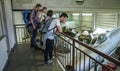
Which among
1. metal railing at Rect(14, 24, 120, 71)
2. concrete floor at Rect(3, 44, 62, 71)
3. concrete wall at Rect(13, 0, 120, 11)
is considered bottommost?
concrete floor at Rect(3, 44, 62, 71)

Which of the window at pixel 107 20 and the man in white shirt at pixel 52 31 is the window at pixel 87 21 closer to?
the window at pixel 107 20

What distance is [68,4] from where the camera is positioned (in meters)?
6.73

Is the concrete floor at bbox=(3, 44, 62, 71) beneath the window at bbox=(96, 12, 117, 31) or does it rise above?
beneath

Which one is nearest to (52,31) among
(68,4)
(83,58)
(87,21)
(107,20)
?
(83,58)

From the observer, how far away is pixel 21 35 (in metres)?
6.96

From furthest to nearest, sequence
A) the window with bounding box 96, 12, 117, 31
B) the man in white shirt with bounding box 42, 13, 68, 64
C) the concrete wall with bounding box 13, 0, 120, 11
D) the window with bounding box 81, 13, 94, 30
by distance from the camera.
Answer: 1. the window with bounding box 81, 13, 94, 30
2. the window with bounding box 96, 12, 117, 31
3. the concrete wall with bounding box 13, 0, 120, 11
4. the man in white shirt with bounding box 42, 13, 68, 64

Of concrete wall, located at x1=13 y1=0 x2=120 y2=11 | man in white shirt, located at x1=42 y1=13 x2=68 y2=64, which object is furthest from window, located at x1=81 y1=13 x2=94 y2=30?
man in white shirt, located at x1=42 y1=13 x2=68 y2=64

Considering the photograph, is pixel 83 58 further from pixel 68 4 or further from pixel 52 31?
pixel 68 4

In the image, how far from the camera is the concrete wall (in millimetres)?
6250

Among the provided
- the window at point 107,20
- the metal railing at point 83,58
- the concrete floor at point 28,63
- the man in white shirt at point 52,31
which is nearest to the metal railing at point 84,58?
the metal railing at point 83,58

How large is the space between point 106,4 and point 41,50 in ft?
14.5

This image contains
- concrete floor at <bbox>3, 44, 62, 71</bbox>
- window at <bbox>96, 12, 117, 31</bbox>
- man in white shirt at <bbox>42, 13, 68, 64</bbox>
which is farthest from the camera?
window at <bbox>96, 12, 117, 31</bbox>

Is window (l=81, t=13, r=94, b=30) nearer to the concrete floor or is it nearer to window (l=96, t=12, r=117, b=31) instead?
window (l=96, t=12, r=117, b=31)

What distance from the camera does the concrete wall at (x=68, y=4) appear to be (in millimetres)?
6250
